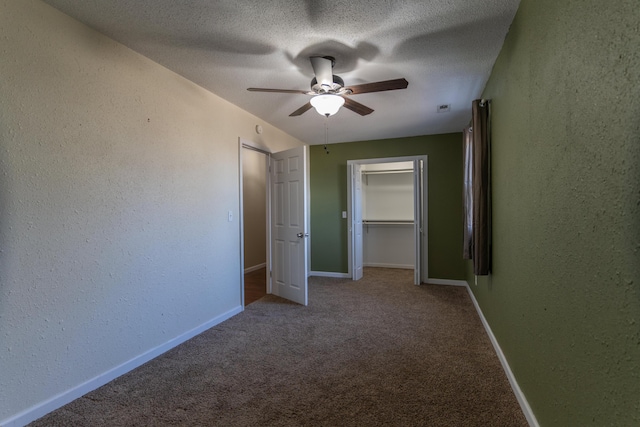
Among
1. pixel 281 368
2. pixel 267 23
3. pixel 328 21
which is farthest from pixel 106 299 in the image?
pixel 328 21

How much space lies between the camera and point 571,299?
1.28 m

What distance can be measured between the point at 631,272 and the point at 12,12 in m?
3.04

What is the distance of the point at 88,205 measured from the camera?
2.15 m

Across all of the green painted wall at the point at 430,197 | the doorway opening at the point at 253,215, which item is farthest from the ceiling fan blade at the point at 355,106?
the doorway opening at the point at 253,215

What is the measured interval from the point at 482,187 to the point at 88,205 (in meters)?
3.02

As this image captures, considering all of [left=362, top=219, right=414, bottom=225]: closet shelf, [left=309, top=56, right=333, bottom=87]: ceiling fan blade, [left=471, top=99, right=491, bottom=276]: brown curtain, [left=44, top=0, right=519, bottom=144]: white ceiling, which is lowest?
[left=362, top=219, right=414, bottom=225]: closet shelf

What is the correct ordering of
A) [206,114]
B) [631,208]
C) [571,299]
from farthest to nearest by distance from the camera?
[206,114] < [571,299] < [631,208]

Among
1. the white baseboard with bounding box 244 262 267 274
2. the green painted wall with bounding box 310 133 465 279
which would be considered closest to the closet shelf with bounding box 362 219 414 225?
the green painted wall with bounding box 310 133 465 279

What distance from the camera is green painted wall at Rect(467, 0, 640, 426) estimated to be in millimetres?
922

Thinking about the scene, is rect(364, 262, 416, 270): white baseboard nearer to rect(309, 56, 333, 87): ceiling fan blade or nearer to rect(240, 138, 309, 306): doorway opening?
rect(240, 138, 309, 306): doorway opening

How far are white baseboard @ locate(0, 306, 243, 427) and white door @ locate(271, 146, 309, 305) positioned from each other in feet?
4.41

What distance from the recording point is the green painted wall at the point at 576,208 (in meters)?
0.92

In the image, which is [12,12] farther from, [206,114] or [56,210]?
[206,114]

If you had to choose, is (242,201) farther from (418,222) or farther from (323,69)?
(418,222)
